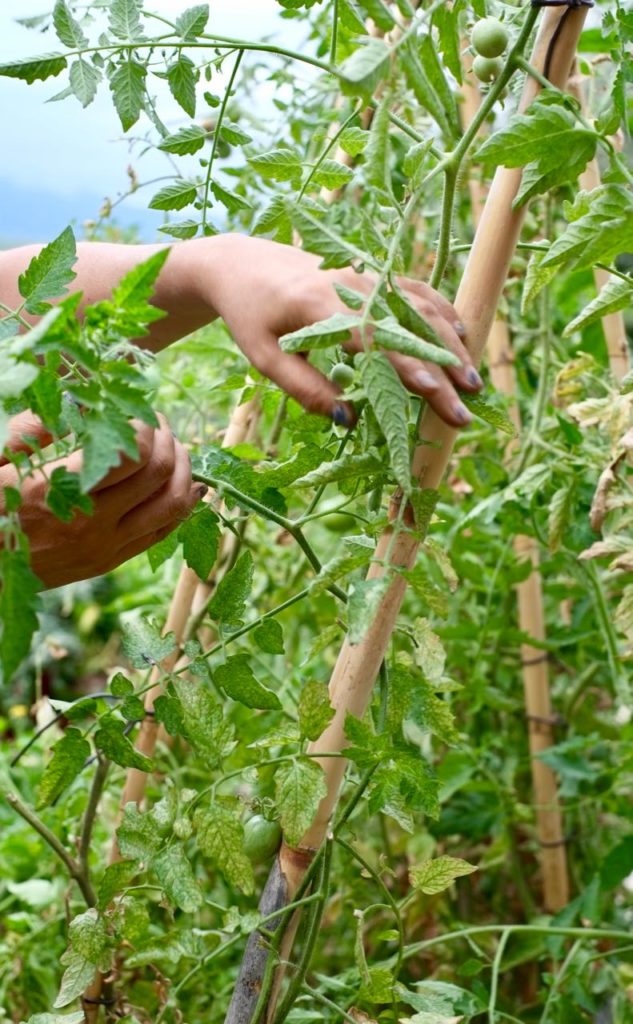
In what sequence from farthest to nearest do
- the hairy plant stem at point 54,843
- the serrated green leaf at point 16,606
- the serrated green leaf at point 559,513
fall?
the serrated green leaf at point 559,513
the hairy plant stem at point 54,843
the serrated green leaf at point 16,606

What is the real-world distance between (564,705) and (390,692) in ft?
2.97

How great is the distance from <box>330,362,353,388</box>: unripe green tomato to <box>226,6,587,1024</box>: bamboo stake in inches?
1.8

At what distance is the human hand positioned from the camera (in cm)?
50

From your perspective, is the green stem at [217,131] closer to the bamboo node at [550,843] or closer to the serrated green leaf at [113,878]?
the serrated green leaf at [113,878]

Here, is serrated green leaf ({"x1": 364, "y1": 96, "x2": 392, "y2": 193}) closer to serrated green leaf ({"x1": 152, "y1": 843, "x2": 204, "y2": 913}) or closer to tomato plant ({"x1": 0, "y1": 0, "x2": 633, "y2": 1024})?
tomato plant ({"x1": 0, "y1": 0, "x2": 633, "y2": 1024})

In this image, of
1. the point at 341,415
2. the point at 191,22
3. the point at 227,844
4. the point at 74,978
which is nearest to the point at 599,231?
the point at 341,415

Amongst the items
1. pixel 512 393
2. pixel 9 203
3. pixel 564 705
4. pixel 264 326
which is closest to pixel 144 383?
pixel 264 326

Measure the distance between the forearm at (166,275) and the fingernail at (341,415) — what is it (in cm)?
14

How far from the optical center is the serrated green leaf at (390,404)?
17.7 inches

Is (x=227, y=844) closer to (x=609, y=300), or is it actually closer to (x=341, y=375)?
(x=341, y=375)

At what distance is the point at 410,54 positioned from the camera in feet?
1.44

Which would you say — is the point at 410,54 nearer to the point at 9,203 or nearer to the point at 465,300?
the point at 465,300

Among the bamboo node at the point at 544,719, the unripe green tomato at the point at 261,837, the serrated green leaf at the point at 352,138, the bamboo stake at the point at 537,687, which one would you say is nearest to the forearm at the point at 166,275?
the serrated green leaf at the point at 352,138

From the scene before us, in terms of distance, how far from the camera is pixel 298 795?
0.54 m
